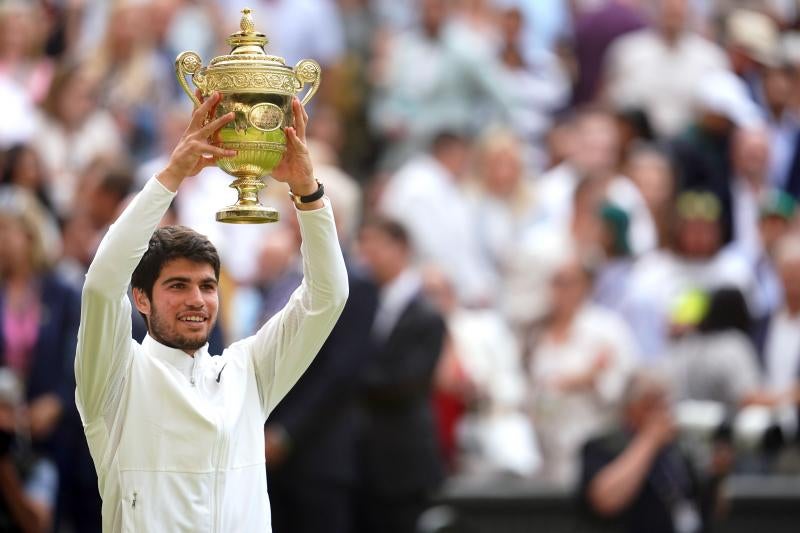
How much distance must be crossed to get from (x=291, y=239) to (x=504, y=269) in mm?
2679

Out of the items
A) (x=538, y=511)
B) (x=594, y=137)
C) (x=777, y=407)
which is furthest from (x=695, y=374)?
(x=594, y=137)

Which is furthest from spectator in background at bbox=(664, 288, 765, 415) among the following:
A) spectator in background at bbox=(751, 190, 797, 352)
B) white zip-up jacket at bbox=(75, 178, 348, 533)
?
white zip-up jacket at bbox=(75, 178, 348, 533)

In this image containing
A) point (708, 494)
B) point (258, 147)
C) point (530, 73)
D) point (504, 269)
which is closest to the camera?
point (258, 147)

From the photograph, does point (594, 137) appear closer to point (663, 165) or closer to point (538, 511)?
point (663, 165)

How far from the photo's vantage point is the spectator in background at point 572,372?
10961 mm

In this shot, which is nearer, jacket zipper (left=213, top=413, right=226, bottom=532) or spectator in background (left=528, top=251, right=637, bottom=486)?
jacket zipper (left=213, top=413, right=226, bottom=532)

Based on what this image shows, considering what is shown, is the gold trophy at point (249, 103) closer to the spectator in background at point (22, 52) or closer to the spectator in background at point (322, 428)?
the spectator in background at point (322, 428)

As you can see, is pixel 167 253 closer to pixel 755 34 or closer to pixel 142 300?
pixel 142 300

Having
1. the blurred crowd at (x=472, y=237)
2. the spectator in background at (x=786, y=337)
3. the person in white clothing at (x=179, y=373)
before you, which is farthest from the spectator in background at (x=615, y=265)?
the person in white clothing at (x=179, y=373)

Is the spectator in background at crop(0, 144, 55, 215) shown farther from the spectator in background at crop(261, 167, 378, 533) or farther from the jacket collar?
the jacket collar

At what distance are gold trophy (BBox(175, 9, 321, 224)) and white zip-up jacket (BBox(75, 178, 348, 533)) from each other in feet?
0.64

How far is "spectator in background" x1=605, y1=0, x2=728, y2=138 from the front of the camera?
1492cm

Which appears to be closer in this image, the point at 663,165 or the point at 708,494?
the point at 708,494

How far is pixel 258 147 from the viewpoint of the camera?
5.59 meters
